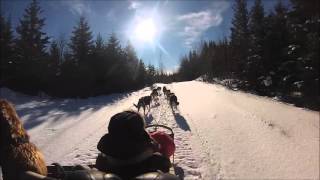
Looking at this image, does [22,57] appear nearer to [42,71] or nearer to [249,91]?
[42,71]

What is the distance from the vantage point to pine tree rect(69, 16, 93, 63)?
49.9 m

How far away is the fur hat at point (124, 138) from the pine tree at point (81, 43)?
155ft

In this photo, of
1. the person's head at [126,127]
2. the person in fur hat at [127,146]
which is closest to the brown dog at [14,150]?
the person in fur hat at [127,146]

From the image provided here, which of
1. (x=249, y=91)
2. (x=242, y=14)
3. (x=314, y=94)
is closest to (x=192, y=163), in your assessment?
(x=314, y=94)

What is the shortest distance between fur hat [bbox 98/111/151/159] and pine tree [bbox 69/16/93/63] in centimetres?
4729

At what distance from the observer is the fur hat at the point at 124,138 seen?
111 inches

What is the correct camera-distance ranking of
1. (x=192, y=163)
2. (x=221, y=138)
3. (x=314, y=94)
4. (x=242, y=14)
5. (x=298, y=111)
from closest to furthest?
(x=192, y=163) → (x=221, y=138) → (x=298, y=111) → (x=314, y=94) → (x=242, y=14)

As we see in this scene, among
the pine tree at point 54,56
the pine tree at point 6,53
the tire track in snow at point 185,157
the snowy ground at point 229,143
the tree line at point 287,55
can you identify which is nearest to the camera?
the tire track in snow at point 185,157

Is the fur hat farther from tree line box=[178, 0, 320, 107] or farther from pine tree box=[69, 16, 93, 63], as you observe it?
pine tree box=[69, 16, 93, 63]

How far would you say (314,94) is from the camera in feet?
79.8

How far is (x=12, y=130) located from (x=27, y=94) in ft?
134

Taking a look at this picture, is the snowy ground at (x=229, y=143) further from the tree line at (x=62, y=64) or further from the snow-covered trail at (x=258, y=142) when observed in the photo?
the tree line at (x=62, y=64)

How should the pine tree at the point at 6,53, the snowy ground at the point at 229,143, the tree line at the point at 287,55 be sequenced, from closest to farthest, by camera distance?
the snowy ground at the point at 229,143 → the tree line at the point at 287,55 → the pine tree at the point at 6,53

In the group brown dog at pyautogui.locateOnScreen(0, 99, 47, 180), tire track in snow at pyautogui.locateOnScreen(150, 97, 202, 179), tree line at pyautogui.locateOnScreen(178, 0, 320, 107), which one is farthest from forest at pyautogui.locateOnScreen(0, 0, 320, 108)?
brown dog at pyautogui.locateOnScreen(0, 99, 47, 180)
